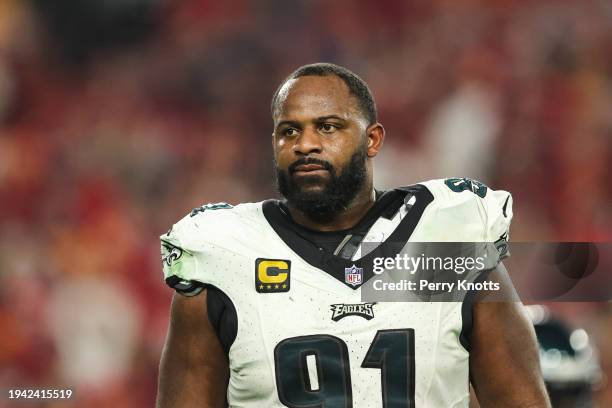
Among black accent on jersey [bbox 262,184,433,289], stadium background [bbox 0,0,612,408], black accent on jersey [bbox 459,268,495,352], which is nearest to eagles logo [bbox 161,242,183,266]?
black accent on jersey [bbox 262,184,433,289]

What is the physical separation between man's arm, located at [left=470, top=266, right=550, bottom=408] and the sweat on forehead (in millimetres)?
454

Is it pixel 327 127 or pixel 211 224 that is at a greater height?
pixel 327 127

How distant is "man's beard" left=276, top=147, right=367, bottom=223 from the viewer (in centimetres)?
215

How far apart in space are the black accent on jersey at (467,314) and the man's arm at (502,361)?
0.03 ft

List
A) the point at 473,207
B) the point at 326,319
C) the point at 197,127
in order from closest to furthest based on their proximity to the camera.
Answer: the point at 326,319 → the point at 473,207 → the point at 197,127

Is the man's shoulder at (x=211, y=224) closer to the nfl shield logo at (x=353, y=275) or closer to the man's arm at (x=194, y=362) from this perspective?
the man's arm at (x=194, y=362)

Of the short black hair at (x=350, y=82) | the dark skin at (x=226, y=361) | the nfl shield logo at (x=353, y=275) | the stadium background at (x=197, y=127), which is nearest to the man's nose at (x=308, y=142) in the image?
the dark skin at (x=226, y=361)

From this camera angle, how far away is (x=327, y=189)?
2.15m

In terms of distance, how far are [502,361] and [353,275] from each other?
0.34 metres

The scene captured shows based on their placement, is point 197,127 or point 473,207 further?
point 197,127

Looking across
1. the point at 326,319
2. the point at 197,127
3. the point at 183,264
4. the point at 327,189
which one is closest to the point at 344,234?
the point at 327,189

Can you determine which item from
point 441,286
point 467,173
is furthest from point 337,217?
point 467,173

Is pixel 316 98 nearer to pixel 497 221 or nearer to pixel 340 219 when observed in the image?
pixel 340 219

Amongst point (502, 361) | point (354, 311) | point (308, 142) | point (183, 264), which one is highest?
point (308, 142)
